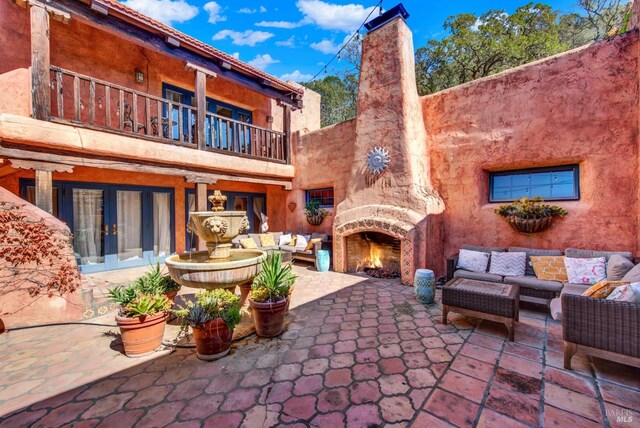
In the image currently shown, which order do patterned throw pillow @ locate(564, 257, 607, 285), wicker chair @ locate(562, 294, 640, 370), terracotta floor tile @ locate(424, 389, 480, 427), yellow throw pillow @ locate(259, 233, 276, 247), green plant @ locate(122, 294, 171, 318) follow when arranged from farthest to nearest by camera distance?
yellow throw pillow @ locate(259, 233, 276, 247)
patterned throw pillow @ locate(564, 257, 607, 285)
green plant @ locate(122, 294, 171, 318)
wicker chair @ locate(562, 294, 640, 370)
terracotta floor tile @ locate(424, 389, 480, 427)

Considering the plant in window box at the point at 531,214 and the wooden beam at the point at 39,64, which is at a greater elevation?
the wooden beam at the point at 39,64

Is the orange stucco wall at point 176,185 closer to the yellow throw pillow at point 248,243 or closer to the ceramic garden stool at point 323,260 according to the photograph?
the yellow throw pillow at point 248,243

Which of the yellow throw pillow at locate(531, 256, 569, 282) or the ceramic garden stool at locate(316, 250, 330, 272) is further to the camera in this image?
the ceramic garden stool at locate(316, 250, 330, 272)

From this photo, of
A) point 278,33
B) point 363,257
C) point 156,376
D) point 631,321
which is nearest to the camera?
point 631,321

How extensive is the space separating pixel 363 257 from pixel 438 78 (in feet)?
34.5

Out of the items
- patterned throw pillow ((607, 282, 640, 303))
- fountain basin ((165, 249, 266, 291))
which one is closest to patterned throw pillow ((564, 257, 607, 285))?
patterned throw pillow ((607, 282, 640, 303))

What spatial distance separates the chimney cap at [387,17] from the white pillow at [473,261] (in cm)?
554

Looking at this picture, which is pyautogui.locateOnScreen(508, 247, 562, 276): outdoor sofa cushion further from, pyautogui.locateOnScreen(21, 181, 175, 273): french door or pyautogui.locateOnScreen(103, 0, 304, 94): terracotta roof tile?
pyautogui.locateOnScreen(21, 181, 175, 273): french door

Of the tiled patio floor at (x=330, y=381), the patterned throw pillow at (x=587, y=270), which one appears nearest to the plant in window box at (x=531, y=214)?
the patterned throw pillow at (x=587, y=270)

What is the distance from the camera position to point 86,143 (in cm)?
502

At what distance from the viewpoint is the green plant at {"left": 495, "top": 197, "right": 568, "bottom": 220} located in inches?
190

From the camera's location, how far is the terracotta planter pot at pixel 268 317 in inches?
134

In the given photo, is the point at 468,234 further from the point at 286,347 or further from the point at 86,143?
the point at 86,143

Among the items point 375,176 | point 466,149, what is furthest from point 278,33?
point 466,149
